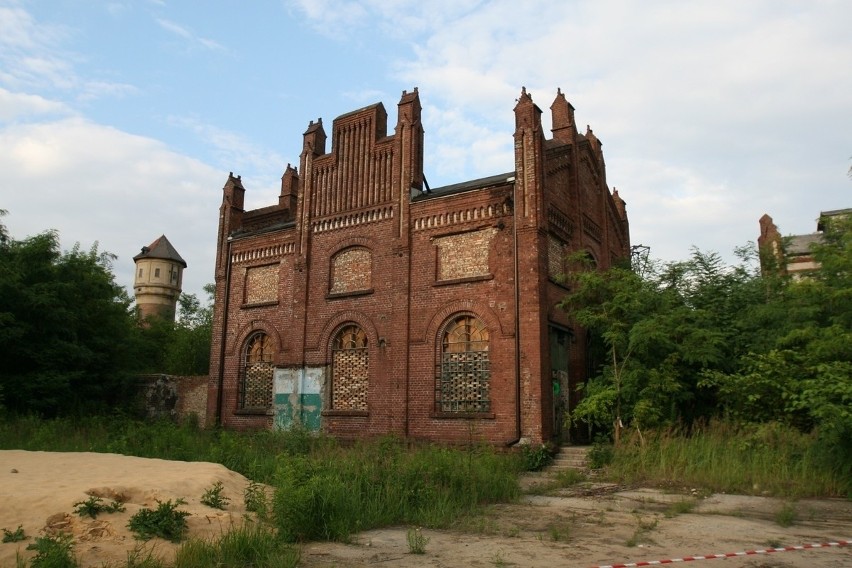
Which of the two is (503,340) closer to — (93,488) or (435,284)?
(435,284)

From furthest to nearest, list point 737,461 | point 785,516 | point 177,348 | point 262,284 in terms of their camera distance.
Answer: point 177,348
point 262,284
point 737,461
point 785,516

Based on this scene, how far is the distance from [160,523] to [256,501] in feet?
4.92

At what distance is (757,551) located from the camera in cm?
679

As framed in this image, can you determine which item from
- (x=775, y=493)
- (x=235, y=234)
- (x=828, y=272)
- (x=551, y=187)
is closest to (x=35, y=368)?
(x=235, y=234)

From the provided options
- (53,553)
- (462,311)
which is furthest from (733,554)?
(462,311)

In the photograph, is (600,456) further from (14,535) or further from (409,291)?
(14,535)

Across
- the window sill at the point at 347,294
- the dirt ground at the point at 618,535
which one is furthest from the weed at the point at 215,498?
the window sill at the point at 347,294

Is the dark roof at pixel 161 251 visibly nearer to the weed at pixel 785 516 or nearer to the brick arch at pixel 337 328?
the brick arch at pixel 337 328

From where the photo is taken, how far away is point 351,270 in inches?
769

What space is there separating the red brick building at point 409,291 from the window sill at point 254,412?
0.21 ft

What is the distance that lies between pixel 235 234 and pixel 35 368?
7.67m

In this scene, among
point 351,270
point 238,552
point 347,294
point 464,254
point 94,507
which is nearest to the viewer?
point 238,552

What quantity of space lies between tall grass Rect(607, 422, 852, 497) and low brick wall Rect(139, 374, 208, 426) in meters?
14.6

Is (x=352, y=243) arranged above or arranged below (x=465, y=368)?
above
